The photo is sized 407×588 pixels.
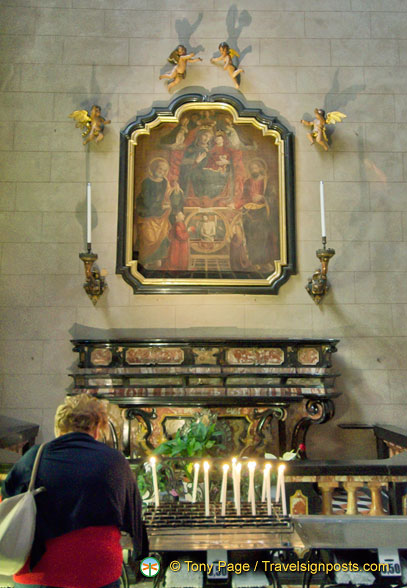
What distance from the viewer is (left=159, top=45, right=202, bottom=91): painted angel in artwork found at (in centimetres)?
687

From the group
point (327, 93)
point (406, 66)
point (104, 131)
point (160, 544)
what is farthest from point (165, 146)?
point (160, 544)

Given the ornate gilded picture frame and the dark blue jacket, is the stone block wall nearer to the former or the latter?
the ornate gilded picture frame

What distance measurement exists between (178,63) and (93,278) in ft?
9.46

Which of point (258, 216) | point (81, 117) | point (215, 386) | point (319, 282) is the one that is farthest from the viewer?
point (258, 216)

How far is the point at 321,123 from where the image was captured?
6789 millimetres

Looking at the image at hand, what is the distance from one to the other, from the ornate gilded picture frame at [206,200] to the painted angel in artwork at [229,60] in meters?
0.28

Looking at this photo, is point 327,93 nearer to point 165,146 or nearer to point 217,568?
point 165,146

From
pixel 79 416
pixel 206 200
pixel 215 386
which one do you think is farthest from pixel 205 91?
pixel 79 416

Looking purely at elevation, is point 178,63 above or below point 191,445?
above

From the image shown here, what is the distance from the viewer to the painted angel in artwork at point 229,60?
22.5ft

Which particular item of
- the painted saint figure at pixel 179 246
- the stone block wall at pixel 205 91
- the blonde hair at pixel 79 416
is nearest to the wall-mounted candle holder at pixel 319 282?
the stone block wall at pixel 205 91

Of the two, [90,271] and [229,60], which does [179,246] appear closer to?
[90,271]

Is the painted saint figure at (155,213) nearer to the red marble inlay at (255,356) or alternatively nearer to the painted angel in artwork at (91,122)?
the painted angel in artwork at (91,122)

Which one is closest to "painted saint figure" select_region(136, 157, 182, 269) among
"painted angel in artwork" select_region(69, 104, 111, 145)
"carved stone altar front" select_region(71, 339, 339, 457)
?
"painted angel in artwork" select_region(69, 104, 111, 145)
